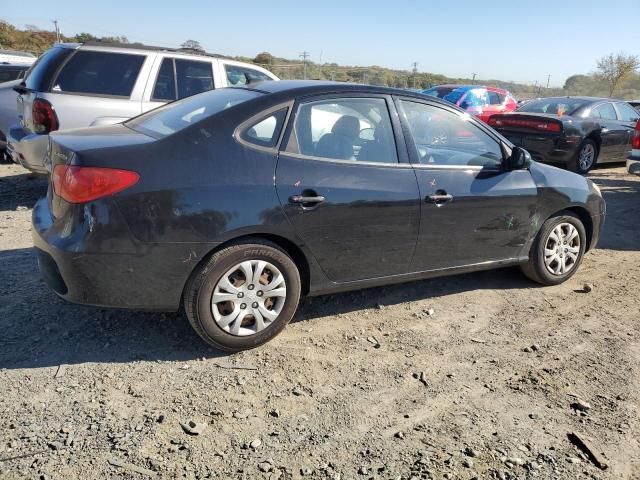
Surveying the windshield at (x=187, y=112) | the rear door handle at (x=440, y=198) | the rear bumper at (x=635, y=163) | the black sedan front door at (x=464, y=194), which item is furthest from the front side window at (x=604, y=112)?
the windshield at (x=187, y=112)

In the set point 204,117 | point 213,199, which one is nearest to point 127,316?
point 213,199

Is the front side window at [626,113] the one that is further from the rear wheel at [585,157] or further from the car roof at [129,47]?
the car roof at [129,47]

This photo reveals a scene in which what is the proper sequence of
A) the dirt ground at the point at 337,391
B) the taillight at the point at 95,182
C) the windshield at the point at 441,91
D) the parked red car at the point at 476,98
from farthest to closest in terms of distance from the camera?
1. the windshield at the point at 441,91
2. the parked red car at the point at 476,98
3. the taillight at the point at 95,182
4. the dirt ground at the point at 337,391

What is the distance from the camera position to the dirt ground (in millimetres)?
2510

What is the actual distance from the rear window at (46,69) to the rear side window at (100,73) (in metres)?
0.09

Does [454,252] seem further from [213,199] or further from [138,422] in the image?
[138,422]

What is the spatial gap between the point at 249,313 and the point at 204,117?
4.09 feet

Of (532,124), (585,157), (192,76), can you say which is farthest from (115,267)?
(585,157)

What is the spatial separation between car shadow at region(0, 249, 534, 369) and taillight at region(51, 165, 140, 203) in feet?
3.15

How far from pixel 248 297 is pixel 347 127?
4.42ft

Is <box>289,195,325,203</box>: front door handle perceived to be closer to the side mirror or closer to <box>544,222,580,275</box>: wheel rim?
the side mirror

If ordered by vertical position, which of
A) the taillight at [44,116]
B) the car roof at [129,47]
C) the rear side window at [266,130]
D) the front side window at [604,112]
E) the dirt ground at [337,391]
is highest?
the car roof at [129,47]

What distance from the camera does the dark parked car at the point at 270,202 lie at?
3.02 meters

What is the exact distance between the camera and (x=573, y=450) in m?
2.68
